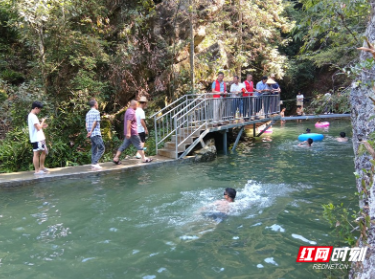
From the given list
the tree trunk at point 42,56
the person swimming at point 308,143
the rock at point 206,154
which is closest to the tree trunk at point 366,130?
the rock at point 206,154

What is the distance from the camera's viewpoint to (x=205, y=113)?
34.8 feet

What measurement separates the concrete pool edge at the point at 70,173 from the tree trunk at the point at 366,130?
613 centimetres

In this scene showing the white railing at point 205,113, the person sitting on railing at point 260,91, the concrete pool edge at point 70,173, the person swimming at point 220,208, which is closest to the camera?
the person swimming at point 220,208

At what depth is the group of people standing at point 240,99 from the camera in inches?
439

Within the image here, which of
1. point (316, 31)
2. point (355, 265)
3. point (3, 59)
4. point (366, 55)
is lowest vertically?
point (355, 265)

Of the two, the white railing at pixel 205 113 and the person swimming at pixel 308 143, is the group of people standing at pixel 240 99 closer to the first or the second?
the white railing at pixel 205 113

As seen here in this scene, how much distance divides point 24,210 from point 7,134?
466cm

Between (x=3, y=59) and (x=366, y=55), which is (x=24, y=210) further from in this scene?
(x=3, y=59)

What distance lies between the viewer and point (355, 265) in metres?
2.89

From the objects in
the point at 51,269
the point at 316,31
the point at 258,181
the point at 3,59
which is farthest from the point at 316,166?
the point at 3,59

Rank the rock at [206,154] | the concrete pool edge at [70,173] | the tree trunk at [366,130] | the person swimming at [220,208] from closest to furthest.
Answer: the tree trunk at [366,130] < the person swimming at [220,208] < the concrete pool edge at [70,173] < the rock at [206,154]

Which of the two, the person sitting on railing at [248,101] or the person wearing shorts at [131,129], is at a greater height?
the person sitting on railing at [248,101]

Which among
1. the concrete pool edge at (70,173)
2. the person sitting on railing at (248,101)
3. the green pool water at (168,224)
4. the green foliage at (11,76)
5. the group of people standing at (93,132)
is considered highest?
the green foliage at (11,76)

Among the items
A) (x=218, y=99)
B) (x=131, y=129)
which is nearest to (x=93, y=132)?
(x=131, y=129)
